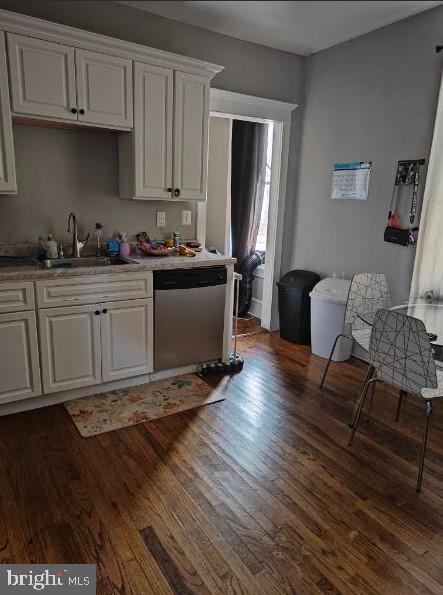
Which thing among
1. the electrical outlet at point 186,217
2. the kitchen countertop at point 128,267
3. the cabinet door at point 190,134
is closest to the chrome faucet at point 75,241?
the kitchen countertop at point 128,267

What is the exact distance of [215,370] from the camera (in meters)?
2.98

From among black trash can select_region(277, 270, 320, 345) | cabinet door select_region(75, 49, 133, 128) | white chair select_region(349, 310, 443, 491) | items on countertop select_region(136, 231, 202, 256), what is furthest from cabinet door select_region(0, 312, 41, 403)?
black trash can select_region(277, 270, 320, 345)

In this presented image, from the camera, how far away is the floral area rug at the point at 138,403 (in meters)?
2.30

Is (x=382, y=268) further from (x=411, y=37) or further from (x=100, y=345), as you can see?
(x=100, y=345)

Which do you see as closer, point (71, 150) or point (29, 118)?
point (29, 118)

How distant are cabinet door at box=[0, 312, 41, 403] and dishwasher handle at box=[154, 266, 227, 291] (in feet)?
2.57

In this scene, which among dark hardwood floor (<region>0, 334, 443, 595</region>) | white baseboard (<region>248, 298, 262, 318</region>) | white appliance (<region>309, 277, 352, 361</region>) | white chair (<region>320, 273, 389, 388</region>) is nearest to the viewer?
dark hardwood floor (<region>0, 334, 443, 595</region>)

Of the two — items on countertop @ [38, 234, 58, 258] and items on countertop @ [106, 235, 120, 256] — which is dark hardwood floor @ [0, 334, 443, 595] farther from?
items on countertop @ [106, 235, 120, 256]

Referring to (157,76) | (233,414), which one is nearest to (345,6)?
(233,414)

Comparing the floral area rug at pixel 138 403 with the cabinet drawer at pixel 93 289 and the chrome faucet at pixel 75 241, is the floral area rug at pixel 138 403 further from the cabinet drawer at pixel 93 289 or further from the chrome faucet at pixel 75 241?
the chrome faucet at pixel 75 241

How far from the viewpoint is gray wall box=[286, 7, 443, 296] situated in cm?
269

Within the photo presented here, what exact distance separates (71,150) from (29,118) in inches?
16.2

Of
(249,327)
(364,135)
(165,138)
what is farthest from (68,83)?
(249,327)

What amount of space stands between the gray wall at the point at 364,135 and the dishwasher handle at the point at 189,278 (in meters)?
1.17
